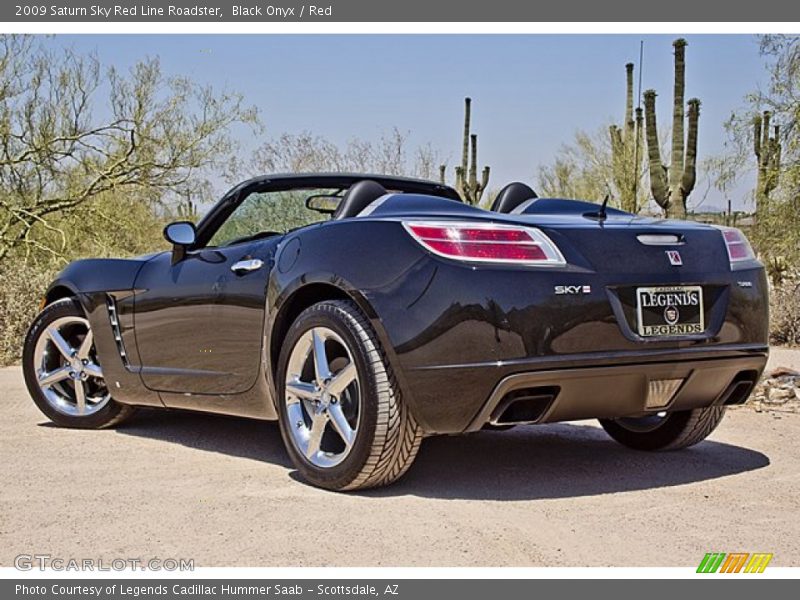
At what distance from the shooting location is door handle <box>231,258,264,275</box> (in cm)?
522

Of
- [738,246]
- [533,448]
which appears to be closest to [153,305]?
[533,448]

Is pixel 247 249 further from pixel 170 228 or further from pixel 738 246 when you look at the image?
pixel 738 246

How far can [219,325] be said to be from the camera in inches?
215

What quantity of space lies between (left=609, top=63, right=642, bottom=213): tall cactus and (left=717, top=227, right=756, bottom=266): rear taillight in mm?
21870

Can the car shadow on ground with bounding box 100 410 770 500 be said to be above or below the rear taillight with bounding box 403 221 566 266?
below

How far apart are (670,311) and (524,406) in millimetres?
706

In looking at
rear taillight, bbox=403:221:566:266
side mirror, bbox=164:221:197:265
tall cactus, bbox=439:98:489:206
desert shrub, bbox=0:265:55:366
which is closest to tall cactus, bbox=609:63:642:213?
tall cactus, bbox=439:98:489:206

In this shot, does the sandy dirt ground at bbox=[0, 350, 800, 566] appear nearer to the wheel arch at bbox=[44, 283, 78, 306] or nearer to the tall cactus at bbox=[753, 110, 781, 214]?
the wheel arch at bbox=[44, 283, 78, 306]

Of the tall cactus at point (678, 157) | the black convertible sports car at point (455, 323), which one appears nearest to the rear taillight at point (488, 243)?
the black convertible sports car at point (455, 323)

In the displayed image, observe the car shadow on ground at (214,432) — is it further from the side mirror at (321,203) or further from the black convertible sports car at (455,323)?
the side mirror at (321,203)

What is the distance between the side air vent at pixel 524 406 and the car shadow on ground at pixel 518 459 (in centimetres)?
40

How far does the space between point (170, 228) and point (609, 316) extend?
2.43 metres

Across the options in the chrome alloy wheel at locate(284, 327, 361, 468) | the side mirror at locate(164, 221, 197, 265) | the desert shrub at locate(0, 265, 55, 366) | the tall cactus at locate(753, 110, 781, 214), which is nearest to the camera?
the chrome alloy wheel at locate(284, 327, 361, 468)

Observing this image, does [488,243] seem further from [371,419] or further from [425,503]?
[425,503]
